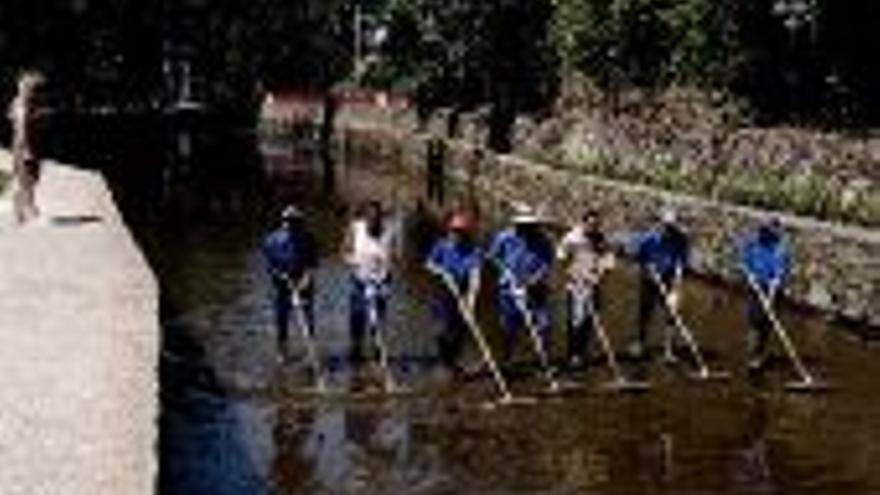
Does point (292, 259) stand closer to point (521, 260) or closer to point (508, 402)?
point (521, 260)

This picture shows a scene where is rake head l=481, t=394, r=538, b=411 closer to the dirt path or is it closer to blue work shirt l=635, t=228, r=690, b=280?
blue work shirt l=635, t=228, r=690, b=280

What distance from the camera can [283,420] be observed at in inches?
798

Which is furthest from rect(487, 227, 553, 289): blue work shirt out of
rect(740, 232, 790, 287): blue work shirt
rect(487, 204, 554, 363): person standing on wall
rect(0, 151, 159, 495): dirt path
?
rect(0, 151, 159, 495): dirt path

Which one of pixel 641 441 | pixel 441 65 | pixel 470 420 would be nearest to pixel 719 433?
pixel 641 441

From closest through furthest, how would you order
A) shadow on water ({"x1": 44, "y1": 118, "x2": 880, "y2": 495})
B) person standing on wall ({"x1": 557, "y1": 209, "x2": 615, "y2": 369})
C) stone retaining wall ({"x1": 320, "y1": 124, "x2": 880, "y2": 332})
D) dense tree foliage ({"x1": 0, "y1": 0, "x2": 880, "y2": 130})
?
shadow on water ({"x1": 44, "y1": 118, "x2": 880, "y2": 495}) < person standing on wall ({"x1": 557, "y1": 209, "x2": 615, "y2": 369}) < stone retaining wall ({"x1": 320, "y1": 124, "x2": 880, "y2": 332}) < dense tree foliage ({"x1": 0, "y1": 0, "x2": 880, "y2": 130})

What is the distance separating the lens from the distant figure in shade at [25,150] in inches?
1088

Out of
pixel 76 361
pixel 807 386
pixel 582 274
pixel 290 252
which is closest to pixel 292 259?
pixel 290 252

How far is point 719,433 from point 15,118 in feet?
41.5

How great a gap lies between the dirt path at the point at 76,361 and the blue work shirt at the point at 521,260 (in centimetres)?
375

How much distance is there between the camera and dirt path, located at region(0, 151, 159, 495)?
534 inches

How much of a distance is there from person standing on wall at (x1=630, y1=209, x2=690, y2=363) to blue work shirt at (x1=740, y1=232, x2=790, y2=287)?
2.66 feet

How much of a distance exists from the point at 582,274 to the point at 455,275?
1511 millimetres

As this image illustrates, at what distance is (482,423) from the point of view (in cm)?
2019

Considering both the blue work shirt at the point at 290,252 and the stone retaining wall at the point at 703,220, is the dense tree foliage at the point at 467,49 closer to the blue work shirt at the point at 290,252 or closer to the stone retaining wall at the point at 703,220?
the stone retaining wall at the point at 703,220
